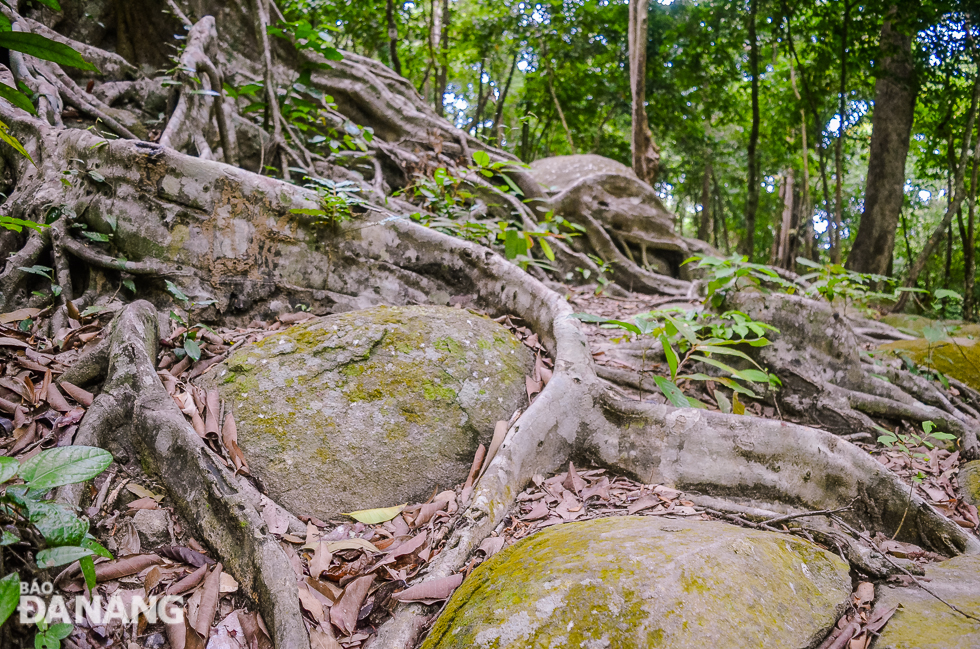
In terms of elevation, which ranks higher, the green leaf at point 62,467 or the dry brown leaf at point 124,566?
the green leaf at point 62,467

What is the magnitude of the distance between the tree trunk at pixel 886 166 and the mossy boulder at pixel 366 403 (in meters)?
6.92

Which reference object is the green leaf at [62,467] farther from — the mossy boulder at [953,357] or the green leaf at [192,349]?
the mossy boulder at [953,357]

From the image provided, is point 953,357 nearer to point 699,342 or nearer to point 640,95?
point 699,342

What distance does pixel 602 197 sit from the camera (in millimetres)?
7188

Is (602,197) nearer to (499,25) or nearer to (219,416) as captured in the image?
(499,25)

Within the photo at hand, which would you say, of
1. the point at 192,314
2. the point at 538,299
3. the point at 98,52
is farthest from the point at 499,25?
the point at 192,314

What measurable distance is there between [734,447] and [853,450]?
49cm

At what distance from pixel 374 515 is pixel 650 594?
114 centimetres

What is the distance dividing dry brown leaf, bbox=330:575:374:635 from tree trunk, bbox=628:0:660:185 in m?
7.76

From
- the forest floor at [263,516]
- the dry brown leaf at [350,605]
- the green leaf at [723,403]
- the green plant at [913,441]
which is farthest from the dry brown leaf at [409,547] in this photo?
the green plant at [913,441]

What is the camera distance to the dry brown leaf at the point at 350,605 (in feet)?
5.28

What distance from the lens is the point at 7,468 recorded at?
1143 millimetres

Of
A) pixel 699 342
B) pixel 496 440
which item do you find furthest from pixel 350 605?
pixel 699 342

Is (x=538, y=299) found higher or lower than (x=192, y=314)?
higher
